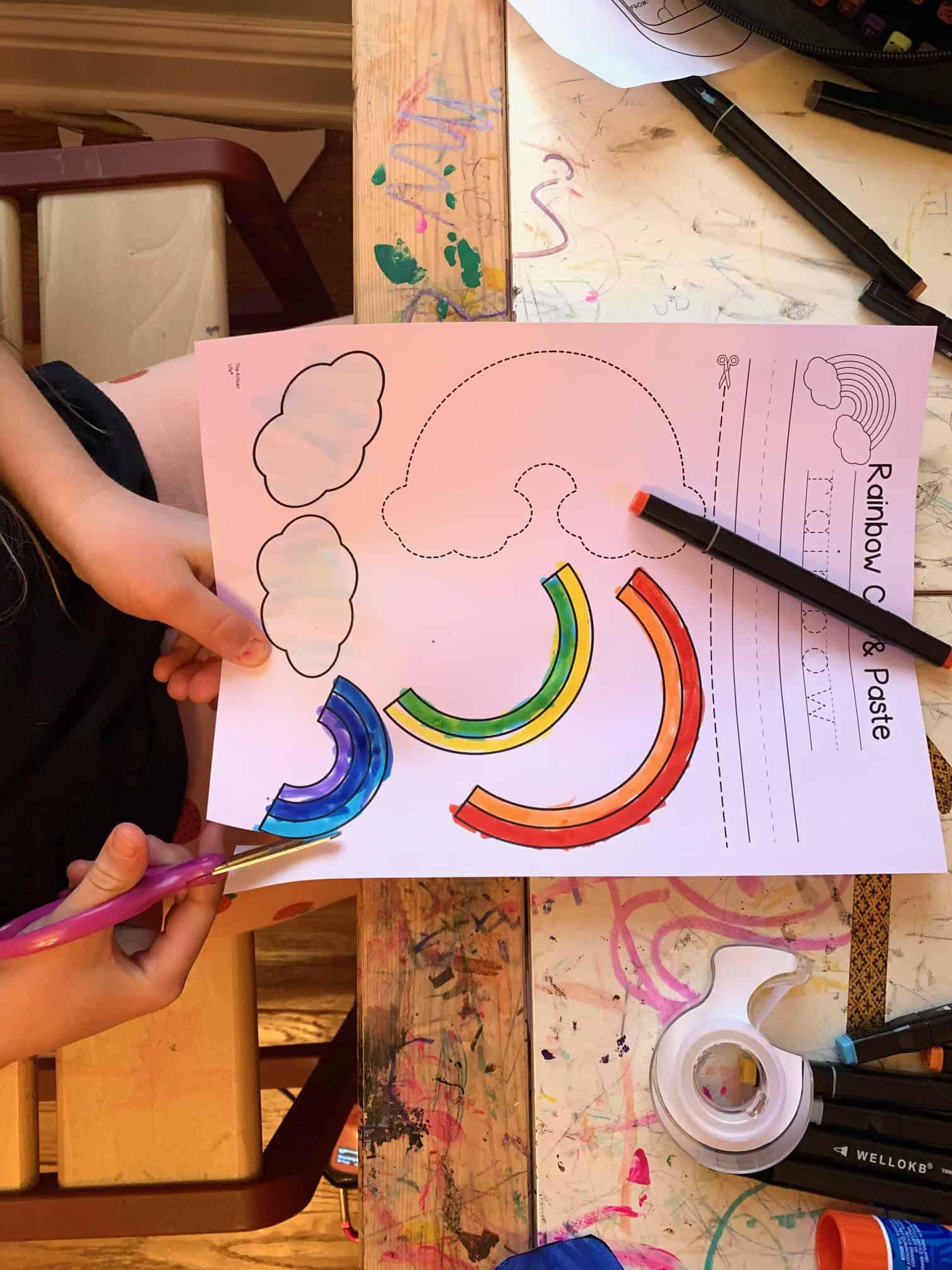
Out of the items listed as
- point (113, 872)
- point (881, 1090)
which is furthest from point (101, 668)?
point (881, 1090)

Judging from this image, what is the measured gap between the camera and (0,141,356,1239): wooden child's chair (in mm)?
577

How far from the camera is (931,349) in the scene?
45 centimetres

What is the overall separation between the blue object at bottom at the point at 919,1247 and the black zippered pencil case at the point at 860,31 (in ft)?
1.86

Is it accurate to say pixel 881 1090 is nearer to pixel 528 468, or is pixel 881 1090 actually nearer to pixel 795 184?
pixel 528 468

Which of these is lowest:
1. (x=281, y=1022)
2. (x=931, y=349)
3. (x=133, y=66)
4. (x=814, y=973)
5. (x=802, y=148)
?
(x=281, y=1022)

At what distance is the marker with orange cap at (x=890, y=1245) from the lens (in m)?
0.41

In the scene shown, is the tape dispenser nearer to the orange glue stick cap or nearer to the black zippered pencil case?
the orange glue stick cap

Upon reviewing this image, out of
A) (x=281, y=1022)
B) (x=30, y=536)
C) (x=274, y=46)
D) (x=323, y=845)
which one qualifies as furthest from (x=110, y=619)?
(x=274, y=46)

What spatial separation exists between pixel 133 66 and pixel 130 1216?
1.10 meters

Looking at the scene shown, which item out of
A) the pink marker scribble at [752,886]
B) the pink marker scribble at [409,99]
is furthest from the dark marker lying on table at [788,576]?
the pink marker scribble at [409,99]

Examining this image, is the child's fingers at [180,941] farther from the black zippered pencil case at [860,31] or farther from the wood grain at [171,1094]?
the black zippered pencil case at [860,31]

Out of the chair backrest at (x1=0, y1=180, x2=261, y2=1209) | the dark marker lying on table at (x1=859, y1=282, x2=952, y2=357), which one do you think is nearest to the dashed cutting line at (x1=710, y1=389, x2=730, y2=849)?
the dark marker lying on table at (x1=859, y1=282, x2=952, y2=357)

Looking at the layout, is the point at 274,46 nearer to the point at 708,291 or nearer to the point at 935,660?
the point at 708,291

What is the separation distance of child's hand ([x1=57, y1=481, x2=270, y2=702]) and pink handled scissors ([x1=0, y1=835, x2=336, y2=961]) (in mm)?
93
